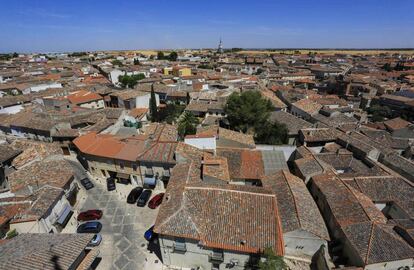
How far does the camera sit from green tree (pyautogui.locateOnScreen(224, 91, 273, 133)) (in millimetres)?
43938

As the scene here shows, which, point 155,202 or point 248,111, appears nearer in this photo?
point 155,202

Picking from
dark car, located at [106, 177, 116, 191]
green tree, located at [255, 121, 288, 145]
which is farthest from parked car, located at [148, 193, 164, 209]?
green tree, located at [255, 121, 288, 145]

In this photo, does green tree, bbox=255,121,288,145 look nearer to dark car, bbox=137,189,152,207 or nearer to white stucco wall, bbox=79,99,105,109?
dark car, bbox=137,189,152,207

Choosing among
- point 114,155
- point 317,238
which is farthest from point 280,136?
point 114,155

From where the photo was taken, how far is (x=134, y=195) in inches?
1248

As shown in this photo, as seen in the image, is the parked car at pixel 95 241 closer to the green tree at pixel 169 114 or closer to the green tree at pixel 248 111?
the green tree at pixel 248 111

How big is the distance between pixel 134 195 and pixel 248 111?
24.9m

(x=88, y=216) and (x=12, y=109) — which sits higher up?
(x=12, y=109)

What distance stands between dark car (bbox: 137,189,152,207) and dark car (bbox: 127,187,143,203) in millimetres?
582

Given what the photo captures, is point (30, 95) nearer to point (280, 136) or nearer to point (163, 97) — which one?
point (163, 97)

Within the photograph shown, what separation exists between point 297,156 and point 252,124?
36.5 feet

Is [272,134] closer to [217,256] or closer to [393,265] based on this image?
[393,265]

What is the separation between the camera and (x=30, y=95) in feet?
222

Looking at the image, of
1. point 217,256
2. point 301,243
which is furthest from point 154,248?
point 301,243
